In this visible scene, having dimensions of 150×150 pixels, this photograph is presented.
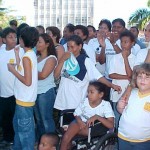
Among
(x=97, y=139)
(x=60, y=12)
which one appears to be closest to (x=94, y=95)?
(x=97, y=139)

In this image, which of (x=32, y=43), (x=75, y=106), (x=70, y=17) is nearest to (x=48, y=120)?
(x=75, y=106)

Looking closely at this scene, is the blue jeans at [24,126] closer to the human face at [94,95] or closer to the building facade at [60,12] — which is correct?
the human face at [94,95]

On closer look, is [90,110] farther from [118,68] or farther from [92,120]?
[118,68]

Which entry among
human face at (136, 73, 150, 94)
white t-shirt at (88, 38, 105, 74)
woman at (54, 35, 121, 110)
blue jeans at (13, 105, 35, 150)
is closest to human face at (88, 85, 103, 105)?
woman at (54, 35, 121, 110)

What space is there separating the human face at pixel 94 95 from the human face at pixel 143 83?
1.01 meters

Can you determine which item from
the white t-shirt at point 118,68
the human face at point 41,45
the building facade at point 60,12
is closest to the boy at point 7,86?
the human face at point 41,45

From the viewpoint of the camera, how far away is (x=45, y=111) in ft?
14.2

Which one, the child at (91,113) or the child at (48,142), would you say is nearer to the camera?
the child at (48,142)

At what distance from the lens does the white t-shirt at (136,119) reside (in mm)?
2834

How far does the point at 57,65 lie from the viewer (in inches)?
168

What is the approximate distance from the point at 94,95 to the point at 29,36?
96 centimetres

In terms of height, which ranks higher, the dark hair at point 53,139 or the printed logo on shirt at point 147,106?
the printed logo on shirt at point 147,106

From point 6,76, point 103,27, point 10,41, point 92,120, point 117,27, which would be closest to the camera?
point 92,120

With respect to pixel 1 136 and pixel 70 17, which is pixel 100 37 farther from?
pixel 70 17
